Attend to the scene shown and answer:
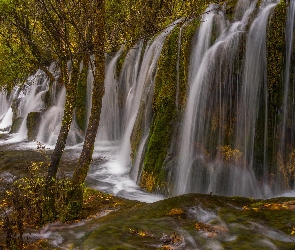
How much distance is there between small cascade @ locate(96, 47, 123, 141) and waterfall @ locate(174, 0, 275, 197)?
25.2 feet

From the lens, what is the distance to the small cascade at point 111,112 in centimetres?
1584

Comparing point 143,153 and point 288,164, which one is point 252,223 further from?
point 143,153

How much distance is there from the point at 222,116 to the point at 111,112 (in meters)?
8.77

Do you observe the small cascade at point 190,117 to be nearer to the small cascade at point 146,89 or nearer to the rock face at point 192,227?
the small cascade at point 146,89

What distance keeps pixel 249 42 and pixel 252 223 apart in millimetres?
4915

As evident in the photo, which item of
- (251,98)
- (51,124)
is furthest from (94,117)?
(51,124)

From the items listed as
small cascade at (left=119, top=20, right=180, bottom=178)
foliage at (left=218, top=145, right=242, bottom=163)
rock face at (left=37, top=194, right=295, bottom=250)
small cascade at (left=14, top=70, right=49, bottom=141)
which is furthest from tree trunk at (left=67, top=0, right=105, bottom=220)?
small cascade at (left=14, top=70, right=49, bottom=141)

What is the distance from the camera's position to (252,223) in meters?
4.61

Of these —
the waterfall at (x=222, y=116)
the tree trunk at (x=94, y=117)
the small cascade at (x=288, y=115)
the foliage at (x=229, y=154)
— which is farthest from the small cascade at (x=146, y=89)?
the tree trunk at (x=94, y=117)

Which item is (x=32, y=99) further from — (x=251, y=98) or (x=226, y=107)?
(x=251, y=98)

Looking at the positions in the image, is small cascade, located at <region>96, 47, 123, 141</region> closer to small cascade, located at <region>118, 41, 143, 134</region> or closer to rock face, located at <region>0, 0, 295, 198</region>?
small cascade, located at <region>118, 41, 143, 134</region>

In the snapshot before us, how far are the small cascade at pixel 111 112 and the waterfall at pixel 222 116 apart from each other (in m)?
7.67

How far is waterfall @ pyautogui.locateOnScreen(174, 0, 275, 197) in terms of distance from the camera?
7727 millimetres

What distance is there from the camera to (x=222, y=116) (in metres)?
8.05
